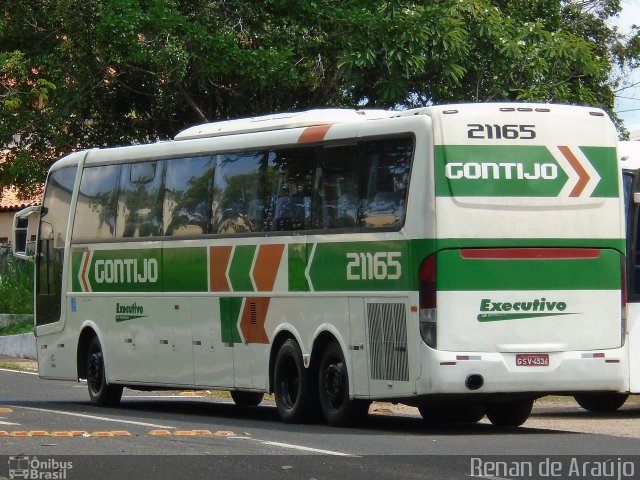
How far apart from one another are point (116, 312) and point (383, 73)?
29.2ft

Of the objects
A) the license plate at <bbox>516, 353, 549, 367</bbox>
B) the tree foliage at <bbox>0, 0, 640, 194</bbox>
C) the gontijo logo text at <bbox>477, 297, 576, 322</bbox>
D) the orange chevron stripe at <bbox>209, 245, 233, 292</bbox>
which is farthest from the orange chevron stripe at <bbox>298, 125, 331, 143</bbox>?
the tree foliage at <bbox>0, 0, 640, 194</bbox>

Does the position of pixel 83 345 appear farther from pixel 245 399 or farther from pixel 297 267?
pixel 297 267

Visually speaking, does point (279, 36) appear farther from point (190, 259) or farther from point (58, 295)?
point (190, 259)

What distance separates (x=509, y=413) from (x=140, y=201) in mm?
5417

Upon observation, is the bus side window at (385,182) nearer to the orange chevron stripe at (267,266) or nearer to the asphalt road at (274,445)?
the orange chevron stripe at (267,266)

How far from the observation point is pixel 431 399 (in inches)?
593

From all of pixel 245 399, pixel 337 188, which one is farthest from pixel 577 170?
pixel 245 399

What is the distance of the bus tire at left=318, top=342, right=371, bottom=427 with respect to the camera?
52.2ft

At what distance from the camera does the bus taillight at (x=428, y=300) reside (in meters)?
14.8

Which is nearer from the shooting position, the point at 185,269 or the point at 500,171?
the point at 500,171

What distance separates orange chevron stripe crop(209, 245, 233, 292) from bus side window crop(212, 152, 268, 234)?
0.71 ft

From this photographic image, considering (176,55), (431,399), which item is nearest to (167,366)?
(431,399)

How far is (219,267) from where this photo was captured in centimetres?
1805

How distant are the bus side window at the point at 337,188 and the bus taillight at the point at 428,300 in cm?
123
